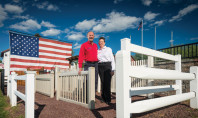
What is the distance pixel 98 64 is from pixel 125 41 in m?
2.33

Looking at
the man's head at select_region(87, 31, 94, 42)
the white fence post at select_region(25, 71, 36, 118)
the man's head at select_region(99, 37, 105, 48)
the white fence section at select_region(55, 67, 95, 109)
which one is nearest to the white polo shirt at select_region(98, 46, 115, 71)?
the man's head at select_region(99, 37, 105, 48)

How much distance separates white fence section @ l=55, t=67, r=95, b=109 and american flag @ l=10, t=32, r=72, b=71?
759 centimetres

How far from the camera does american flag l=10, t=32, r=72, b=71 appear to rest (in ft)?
32.0

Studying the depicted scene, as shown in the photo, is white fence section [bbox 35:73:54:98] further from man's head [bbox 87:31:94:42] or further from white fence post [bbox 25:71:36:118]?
white fence post [bbox 25:71:36:118]

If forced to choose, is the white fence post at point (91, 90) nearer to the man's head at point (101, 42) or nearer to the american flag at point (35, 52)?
the man's head at point (101, 42)

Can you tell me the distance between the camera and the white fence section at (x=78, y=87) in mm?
2908

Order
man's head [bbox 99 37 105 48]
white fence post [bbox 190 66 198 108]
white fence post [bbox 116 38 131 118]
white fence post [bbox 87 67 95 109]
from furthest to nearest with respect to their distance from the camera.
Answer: man's head [bbox 99 37 105 48] < white fence post [bbox 87 67 95 109] < white fence post [bbox 190 66 198 108] < white fence post [bbox 116 38 131 118]

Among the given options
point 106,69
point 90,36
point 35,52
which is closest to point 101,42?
point 90,36

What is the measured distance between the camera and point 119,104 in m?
1.06

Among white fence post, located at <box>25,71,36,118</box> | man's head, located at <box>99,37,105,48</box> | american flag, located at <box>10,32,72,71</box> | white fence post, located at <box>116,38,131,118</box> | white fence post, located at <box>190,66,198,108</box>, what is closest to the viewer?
white fence post, located at <box>116,38,131,118</box>

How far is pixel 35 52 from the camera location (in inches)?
423

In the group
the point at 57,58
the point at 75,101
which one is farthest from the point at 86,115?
the point at 57,58

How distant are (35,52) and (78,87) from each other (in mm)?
8936

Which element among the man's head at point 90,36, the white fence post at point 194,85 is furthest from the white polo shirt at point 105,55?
the white fence post at point 194,85
